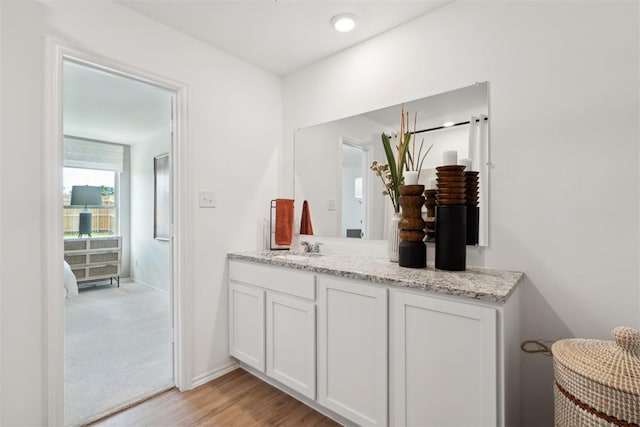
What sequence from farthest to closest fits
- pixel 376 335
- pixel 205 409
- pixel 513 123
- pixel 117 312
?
pixel 117 312 → pixel 205 409 → pixel 513 123 → pixel 376 335

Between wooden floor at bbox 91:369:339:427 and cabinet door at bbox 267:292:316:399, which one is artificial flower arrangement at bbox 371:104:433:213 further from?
wooden floor at bbox 91:369:339:427

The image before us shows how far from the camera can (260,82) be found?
2588 mm

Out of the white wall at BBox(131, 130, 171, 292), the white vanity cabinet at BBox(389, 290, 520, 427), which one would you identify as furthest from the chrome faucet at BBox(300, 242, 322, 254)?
the white wall at BBox(131, 130, 171, 292)

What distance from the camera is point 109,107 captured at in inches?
142

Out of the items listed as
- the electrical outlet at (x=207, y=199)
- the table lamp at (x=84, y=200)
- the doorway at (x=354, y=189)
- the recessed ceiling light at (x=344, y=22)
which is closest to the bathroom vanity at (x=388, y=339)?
the doorway at (x=354, y=189)

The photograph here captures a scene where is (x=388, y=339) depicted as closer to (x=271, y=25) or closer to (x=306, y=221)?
(x=306, y=221)

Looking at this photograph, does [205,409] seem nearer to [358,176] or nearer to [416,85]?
[358,176]

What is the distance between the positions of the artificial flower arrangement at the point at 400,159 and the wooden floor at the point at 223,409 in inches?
54.2

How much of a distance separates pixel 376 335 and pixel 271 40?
2036mm

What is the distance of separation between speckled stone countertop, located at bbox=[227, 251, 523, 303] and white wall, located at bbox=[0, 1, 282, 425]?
1.98 feet

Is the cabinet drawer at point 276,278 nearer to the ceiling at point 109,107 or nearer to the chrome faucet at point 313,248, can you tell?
the chrome faucet at point 313,248

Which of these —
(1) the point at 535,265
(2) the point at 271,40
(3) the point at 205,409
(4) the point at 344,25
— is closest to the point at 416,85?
(4) the point at 344,25

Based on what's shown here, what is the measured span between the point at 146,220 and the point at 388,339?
477cm

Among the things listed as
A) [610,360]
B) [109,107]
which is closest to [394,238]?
[610,360]
